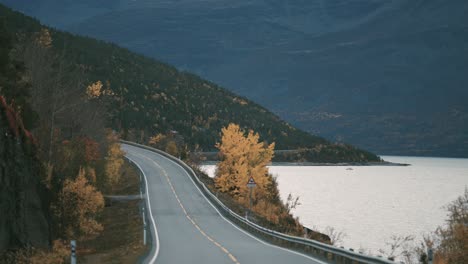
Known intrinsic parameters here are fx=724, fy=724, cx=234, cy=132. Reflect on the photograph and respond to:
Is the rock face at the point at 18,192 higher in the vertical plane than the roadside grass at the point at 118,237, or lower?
higher

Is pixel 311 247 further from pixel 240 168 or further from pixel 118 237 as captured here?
pixel 240 168

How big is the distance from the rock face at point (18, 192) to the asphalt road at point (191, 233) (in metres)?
5.70

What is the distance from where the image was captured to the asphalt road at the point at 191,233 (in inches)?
1079

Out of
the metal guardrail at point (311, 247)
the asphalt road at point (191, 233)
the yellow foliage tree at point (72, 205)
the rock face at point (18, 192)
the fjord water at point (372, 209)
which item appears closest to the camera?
the metal guardrail at point (311, 247)

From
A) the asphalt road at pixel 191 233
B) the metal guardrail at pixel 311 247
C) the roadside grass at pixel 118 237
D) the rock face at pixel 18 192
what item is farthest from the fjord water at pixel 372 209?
the rock face at pixel 18 192

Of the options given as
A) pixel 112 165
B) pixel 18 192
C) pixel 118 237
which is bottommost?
pixel 118 237

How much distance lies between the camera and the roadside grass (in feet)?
105

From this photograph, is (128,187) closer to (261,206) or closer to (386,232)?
(261,206)

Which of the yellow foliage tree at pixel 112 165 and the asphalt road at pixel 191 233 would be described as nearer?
the asphalt road at pixel 191 233

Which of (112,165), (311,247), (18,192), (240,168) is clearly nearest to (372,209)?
(240,168)

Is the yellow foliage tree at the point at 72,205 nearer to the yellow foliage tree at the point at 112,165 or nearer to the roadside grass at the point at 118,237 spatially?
the roadside grass at the point at 118,237

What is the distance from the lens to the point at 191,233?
41031 mm

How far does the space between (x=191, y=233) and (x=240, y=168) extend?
122ft

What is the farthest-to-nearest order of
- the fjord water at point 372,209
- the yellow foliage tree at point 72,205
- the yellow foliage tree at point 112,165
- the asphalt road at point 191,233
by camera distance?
the fjord water at point 372,209
the yellow foliage tree at point 112,165
the yellow foliage tree at point 72,205
the asphalt road at point 191,233
